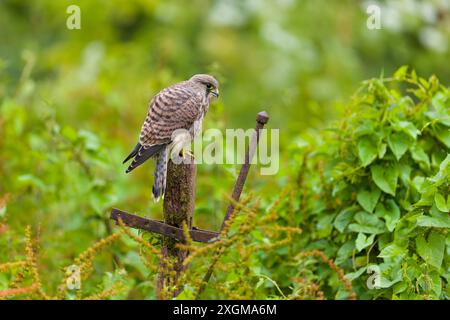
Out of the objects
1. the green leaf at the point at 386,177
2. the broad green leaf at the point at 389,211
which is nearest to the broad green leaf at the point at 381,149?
the green leaf at the point at 386,177

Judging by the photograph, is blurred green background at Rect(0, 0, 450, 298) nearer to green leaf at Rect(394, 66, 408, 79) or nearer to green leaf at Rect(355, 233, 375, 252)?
green leaf at Rect(394, 66, 408, 79)

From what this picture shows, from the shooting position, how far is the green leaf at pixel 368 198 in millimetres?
3416

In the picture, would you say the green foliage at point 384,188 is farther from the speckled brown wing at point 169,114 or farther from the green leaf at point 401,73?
the speckled brown wing at point 169,114

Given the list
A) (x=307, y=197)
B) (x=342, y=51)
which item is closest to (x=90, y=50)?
(x=342, y=51)

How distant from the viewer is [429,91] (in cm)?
358

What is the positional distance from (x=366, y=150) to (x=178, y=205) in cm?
95

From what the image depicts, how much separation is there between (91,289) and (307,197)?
1211 millimetres

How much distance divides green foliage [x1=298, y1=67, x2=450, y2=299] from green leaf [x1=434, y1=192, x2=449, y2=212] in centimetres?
4

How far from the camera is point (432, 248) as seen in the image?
299 centimetres

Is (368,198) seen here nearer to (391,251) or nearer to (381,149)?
(381,149)

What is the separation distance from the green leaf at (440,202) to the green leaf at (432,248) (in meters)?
0.16

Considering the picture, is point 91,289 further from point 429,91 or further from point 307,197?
point 429,91

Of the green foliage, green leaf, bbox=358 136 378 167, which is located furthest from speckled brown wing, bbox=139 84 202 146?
green leaf, bbox=358 136 378 167

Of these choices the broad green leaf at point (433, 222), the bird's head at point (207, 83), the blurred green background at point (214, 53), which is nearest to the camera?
the broad green leaf at point (433, 222)
